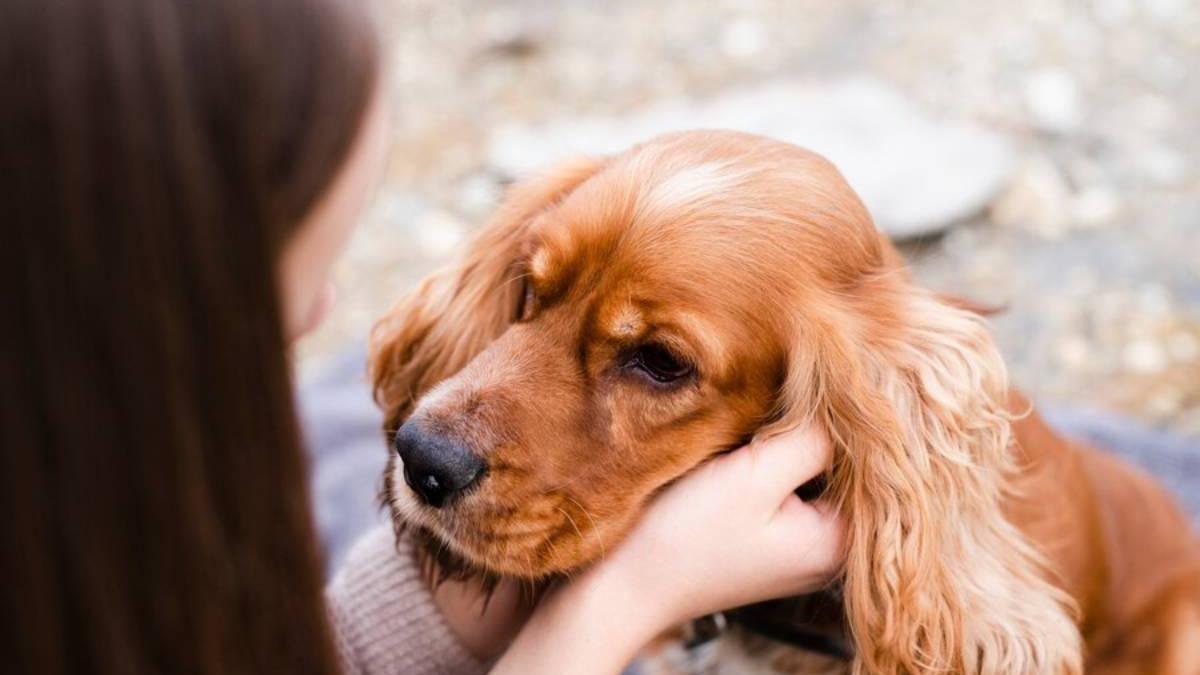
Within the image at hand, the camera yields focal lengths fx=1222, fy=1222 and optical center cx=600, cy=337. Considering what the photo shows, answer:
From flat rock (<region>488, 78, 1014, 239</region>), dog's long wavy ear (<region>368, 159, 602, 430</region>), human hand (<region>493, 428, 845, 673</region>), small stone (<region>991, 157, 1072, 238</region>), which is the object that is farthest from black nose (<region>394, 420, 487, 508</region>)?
small stone (<region>991, 157, 1072, 238</region>)

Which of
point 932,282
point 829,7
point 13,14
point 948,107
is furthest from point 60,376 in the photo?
point 829,7

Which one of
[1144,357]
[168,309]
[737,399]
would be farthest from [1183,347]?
[168,309]

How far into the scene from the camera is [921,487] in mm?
1862

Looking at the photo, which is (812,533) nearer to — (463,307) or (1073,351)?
(463,307)

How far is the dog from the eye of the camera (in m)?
1.84

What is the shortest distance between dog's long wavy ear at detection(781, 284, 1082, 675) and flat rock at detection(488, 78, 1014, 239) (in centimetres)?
253

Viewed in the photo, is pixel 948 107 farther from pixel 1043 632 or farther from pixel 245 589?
pixel 245 589

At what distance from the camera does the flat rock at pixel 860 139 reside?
15.0 feet

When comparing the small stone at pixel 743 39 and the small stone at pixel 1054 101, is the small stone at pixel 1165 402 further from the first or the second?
the small stone at pixel 743 39

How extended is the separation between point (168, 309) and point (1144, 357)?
3.63 m

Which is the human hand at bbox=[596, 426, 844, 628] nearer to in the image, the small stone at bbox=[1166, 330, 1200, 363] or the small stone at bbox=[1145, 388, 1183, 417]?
the small stone at bbox=[1145, 388, 1183, 417]

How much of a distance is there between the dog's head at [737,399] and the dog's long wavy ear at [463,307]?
0.92 feet

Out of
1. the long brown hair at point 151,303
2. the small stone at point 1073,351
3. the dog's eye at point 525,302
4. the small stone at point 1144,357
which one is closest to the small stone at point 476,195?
the small stone at point 1073,351

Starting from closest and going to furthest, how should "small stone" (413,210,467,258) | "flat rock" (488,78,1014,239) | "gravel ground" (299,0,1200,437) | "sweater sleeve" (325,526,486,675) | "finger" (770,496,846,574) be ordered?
"finger" (770,496,846,574) → "sweater sleeve" (325,526,486,675) → "gravel ground" (299,0,1200,437) → "flat rock" (488,78,1014,239) → "small stone" (413,210,467,258)
